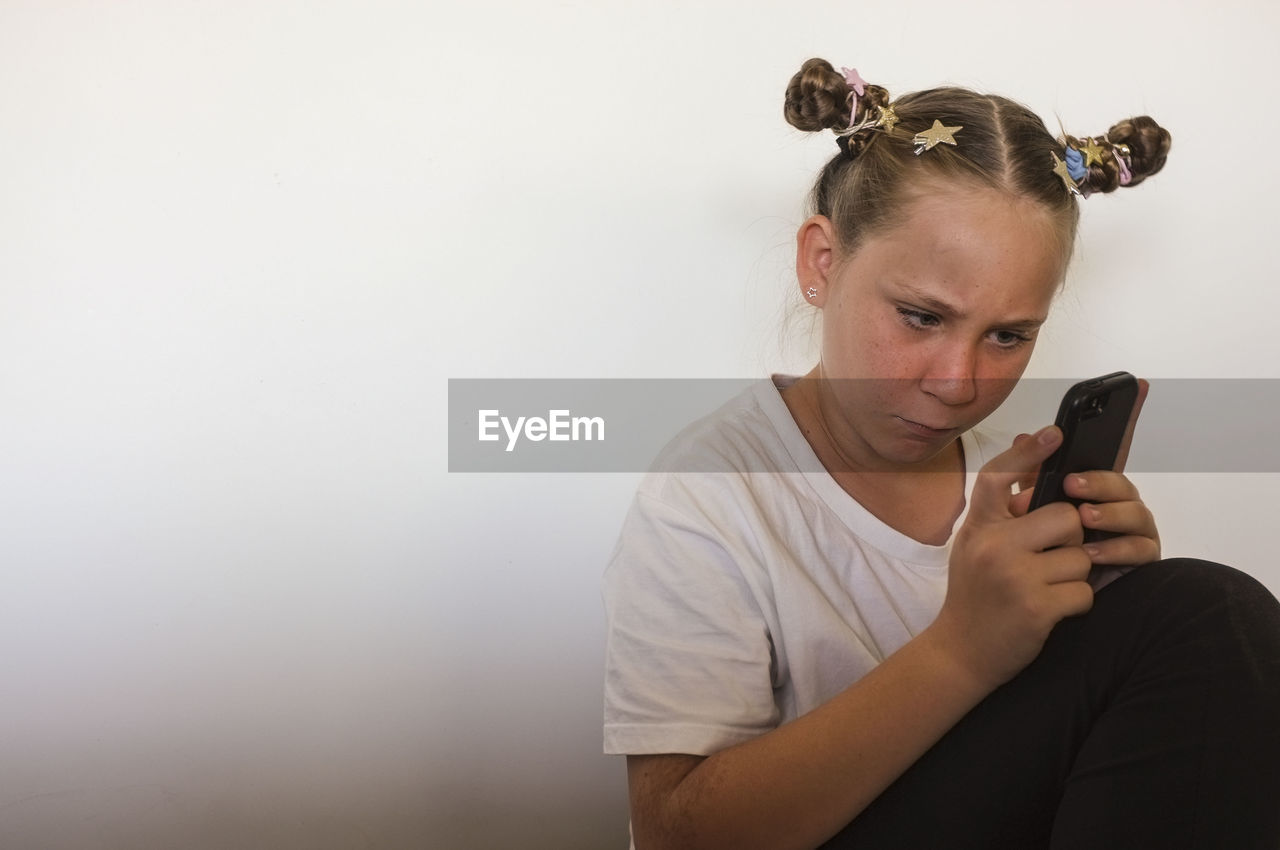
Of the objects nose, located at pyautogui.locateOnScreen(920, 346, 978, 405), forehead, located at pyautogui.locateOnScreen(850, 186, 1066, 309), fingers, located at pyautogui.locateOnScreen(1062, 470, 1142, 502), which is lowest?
fingers, located at pyautogui.locateOnScreen(1062, 470, 1142, 502)

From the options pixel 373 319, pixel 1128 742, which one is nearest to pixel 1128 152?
pixel 1128 742

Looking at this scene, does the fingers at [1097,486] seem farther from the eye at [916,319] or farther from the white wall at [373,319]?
the white wall at [373,319]

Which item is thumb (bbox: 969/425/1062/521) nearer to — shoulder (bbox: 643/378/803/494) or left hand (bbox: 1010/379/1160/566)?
left hand (bbox: 1010/379/1160/566)

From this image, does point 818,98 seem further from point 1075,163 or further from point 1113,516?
point 1113,516

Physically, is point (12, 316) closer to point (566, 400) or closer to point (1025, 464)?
point (566, 400)

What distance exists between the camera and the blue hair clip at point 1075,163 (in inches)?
37.7

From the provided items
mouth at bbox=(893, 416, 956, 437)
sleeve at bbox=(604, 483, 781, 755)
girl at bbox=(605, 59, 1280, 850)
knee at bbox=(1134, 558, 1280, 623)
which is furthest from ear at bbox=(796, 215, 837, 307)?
knee at bbox=(1134, 558, 1280, 623)

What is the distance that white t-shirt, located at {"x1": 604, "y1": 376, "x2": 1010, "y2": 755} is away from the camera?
86cm

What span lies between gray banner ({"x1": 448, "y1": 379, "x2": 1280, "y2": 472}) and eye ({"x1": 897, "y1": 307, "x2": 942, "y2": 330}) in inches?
15.1

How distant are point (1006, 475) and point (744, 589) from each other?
21 centimetres

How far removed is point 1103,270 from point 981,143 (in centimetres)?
55

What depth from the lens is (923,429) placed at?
3.09 feet

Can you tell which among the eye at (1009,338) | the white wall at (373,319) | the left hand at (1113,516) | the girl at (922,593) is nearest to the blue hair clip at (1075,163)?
the girl at (922,593)

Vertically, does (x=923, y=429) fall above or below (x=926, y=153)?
below
